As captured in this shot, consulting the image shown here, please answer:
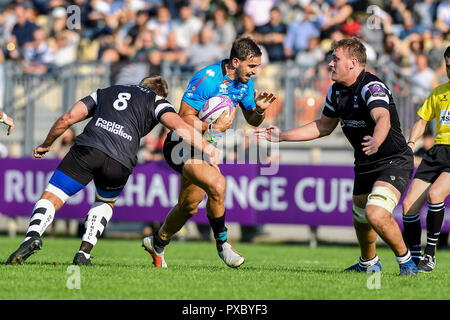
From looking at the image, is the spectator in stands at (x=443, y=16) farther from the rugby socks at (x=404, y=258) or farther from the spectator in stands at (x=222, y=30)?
the rugby socks at (x=404, y=258)

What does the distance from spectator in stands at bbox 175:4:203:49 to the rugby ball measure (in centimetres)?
1156

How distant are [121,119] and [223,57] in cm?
Result: 1006

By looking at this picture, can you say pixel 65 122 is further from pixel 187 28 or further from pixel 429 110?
pixel 187 28

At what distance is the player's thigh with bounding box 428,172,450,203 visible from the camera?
10.0 m

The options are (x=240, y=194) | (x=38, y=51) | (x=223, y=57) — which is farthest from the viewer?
(x=38, y=51)

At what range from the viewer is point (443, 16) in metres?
19.5

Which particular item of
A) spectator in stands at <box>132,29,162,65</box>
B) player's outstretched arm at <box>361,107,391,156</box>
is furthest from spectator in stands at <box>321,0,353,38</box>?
player's outstretched arm at <box>361,107,391,156</box>

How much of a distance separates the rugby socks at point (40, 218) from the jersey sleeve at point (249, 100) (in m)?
2.50

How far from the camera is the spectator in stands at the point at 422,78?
57.3 ft

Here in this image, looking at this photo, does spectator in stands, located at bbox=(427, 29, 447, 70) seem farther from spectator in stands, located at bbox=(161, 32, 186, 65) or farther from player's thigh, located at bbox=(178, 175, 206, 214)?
player's thigh, located at bbox=(178, 175, 206, 214)

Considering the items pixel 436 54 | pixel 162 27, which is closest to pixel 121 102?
pixel 436 54
